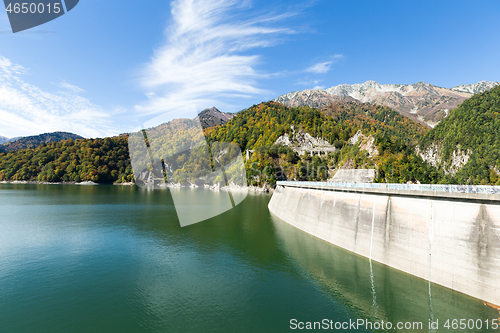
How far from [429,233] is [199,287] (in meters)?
20.1

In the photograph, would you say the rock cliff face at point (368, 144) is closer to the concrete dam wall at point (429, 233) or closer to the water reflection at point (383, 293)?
the concrete dam wall at point (429, 233)

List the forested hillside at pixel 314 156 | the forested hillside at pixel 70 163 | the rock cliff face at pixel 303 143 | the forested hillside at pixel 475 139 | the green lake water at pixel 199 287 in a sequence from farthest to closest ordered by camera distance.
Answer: the forested hillside at pixel 70 163
the rock cliff face at pixel 303 143
the forested hillside at pixel 314 156
the forested hillside at pixel 475 139
the green lake water at pixel 199 287

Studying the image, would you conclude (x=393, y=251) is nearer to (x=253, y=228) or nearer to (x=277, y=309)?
(x=277, y=309)

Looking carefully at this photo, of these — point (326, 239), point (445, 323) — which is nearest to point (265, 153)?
point (326, 239)

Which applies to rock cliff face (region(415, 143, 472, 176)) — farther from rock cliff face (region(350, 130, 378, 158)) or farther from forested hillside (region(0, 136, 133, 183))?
forested hillside (region(0, 136, 133, 183))

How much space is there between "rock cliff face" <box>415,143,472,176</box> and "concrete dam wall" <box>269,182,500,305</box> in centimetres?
8740

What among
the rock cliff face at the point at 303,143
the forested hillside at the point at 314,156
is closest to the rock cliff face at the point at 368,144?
the forested hillside at the point at 314,156

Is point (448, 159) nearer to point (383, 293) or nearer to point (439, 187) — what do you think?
point (439, 187)

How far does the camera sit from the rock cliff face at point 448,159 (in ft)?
296

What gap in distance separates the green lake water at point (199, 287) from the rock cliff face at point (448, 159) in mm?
90350

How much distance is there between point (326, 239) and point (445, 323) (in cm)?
1785

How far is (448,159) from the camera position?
97.4 metres

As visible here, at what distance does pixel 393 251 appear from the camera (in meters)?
23.3

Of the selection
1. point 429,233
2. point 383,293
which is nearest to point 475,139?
point 429,233
